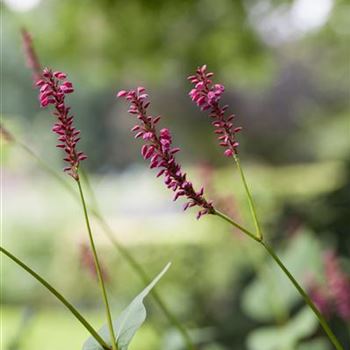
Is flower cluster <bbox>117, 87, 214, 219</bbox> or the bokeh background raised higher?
the bokeh background

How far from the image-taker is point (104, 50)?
7703 millimetres

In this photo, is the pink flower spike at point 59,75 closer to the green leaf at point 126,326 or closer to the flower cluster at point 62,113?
the flower cluster at point 62,113

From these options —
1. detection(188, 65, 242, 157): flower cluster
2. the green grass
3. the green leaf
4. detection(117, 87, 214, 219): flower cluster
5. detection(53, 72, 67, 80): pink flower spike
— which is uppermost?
the green grass

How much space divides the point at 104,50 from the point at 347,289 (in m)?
6.23

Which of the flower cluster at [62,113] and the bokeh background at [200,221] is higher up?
the bokeh background at [200,221]

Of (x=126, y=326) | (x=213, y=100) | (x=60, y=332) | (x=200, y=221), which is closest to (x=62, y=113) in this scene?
(x=213, y=100)

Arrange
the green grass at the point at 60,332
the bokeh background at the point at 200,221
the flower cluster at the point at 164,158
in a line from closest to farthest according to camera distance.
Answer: the flower cluster at the point at 164,158 → the bokeh background at the point at 200,221 → the green grass at the point at 60,332

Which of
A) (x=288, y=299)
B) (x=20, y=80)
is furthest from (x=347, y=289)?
(x=20, y=80)

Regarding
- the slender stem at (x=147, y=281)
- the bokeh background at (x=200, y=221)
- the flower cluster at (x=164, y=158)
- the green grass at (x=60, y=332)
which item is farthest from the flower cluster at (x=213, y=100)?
the green grass at (x=60, y=332)

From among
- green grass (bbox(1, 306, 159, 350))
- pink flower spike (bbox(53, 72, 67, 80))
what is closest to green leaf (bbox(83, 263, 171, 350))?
pink flower spike (bbox(53, 72, 67, 80))

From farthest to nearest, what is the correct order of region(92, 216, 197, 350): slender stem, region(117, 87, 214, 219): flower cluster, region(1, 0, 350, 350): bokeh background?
region(1, 0, 350, 350): bokeh background → region(92, 216, 197, 350): slender stem → region(117, 87, 214, 219): flower cluster

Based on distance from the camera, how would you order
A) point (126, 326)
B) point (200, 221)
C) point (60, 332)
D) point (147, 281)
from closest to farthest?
1. point (126, 326)
2. point (147, 281)
3. point (60, 332)
4. point (200, 221)

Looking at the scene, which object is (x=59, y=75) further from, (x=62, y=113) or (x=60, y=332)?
(x=60, y=332)

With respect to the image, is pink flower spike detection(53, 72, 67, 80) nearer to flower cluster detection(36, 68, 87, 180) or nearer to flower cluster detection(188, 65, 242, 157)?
flower cluster detection(36, 68, 87, 180)
